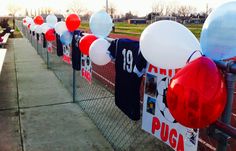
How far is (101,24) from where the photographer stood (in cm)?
419

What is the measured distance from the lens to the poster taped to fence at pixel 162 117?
247 centimetres

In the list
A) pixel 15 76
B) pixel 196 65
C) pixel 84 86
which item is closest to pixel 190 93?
pixel 196 65

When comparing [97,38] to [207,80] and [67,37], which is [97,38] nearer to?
[67,37]

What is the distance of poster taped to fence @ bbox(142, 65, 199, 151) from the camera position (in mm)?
2467

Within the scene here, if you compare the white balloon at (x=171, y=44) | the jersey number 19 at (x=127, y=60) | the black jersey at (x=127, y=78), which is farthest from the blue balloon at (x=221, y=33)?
the jersey number 19 at (x=127, y=60)

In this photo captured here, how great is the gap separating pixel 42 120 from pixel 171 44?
12.0ft

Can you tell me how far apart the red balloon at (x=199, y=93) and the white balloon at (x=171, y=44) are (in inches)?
16.1

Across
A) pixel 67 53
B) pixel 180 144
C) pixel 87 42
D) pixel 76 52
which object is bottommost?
pixel 180 144

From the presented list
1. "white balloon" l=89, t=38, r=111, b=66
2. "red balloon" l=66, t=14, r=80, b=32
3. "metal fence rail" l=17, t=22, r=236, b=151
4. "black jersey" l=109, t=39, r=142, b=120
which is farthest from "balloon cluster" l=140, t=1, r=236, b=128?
"red balloon" l=66, t=14, r=80, b=32

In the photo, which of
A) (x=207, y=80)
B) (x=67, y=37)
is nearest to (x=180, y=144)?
(x=207, y=80)

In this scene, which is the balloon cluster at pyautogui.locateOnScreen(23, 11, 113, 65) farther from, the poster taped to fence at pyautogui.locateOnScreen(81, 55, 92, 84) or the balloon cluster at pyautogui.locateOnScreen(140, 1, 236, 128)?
the balloon cluster at pyautogui.locateOnScreen(140, 1, 236, 128)

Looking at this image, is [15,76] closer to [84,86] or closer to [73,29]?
[84,86]

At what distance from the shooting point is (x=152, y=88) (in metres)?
2.88

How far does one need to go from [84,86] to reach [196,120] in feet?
19.2
